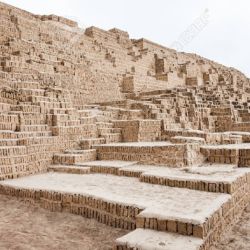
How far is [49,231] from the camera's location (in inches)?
186

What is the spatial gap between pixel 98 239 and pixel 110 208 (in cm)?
56

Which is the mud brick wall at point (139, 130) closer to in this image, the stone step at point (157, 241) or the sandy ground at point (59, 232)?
the sandy ground at point (59, 232)

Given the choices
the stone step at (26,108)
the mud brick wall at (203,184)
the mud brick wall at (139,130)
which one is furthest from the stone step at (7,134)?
the mud brick wall at (139,130)

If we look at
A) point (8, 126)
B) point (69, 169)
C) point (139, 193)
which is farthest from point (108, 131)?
point (139, 193)

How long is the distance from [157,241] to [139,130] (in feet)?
21.3

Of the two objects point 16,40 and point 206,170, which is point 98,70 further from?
point 206,170

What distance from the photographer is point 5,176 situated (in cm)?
701

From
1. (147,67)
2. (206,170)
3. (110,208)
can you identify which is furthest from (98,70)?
(110,208)

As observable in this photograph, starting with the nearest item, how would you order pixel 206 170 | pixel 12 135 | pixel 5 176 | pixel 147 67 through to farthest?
pixel 206 170 → pixel 5 176 → pixel 12 135 → pixel 147 67

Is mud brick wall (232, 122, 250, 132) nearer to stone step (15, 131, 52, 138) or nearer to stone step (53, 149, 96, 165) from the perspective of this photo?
stone step (53, 149, 96, 165)

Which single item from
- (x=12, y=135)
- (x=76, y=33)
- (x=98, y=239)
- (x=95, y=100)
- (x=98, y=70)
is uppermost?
(x=76, y=33)

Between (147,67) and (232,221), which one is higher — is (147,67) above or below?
above

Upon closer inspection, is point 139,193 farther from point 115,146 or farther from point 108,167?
point 115,146

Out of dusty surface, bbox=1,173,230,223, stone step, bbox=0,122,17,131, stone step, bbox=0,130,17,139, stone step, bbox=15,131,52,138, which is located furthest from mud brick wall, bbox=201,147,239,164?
stone step, bbox=0,122,17,131
